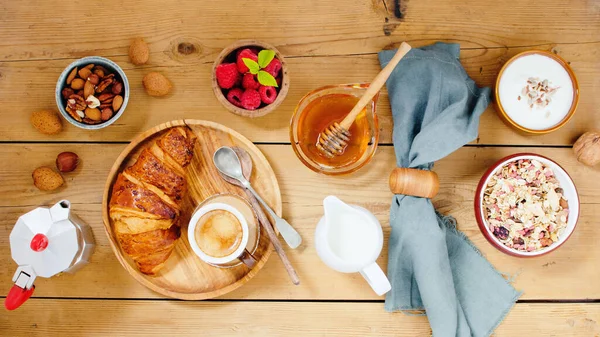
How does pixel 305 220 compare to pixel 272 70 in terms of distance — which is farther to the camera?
pixel 305 220

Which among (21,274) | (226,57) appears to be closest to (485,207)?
(226,57)

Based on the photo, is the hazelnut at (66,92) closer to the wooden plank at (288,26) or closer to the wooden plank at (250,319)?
the wooden plank at (288,26)

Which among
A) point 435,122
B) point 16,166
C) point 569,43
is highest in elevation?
point 569,43

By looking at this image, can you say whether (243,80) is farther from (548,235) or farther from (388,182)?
(548,235)

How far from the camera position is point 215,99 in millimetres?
1249

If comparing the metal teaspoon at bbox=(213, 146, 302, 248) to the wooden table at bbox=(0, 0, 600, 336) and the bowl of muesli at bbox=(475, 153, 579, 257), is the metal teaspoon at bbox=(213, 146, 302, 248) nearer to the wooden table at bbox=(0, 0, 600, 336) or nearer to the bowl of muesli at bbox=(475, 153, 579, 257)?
the wooden table at bbox=(0, 0, 600, 336)

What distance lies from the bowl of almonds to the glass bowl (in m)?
0.41

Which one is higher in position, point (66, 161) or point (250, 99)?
point (250, 99)

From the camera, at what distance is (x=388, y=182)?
1.23 metres

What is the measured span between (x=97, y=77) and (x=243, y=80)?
35 cm

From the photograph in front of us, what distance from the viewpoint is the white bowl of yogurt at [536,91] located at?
1.19 meters

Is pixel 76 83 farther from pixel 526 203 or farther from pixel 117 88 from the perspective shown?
pixel 526 203

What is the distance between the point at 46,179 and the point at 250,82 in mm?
561

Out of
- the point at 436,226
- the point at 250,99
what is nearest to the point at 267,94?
the point at 250,99
